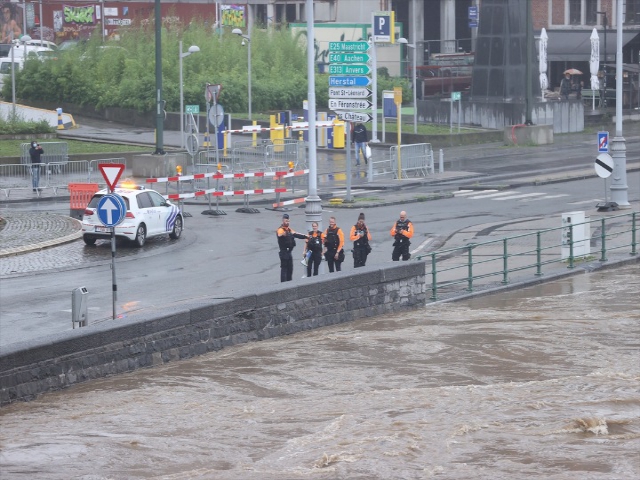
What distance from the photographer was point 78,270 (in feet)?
83.1

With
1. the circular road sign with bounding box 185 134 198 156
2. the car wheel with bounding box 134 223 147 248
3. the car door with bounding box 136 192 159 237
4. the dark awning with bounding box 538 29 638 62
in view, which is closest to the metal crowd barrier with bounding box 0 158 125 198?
the circular road sign with bounding box 185 134 198 156

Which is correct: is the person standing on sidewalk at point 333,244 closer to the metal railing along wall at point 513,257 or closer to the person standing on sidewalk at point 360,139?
the metal railing along wall at point 513,257

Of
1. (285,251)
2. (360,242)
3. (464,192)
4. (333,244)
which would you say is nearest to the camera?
(285,251)

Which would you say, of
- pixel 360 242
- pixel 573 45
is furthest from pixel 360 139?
pixel 573 45

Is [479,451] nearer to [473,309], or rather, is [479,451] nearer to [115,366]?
[115,366]

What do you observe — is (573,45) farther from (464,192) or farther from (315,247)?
(315,247)

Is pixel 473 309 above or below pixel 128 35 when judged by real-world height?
below

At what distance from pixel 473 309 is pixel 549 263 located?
13.8ft

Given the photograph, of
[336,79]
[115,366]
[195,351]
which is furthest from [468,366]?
[336,79]

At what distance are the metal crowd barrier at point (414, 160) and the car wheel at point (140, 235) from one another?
15886 mm

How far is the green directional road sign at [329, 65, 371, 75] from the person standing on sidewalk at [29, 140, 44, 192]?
1309 cm

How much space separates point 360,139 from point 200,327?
97.1 ft

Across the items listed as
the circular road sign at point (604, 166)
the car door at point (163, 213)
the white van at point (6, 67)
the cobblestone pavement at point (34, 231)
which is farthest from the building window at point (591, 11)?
the car door at point (163, 213)

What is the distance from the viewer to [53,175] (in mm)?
41594
